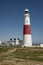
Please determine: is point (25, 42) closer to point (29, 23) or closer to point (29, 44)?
point (29, 44)

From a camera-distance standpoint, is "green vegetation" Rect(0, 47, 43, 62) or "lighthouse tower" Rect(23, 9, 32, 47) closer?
"green vegetation" Rect(0, 47, 43, 62)

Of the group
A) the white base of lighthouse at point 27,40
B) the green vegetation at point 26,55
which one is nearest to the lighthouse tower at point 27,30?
the white base of lighthouse at point 27,40

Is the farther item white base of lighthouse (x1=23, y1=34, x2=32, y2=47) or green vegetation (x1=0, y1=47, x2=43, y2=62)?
white base of lighthouse (x1=23, y1=34, x2=32, y2=47)

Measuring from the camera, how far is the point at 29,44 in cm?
8188

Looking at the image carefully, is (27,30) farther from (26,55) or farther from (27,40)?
(26,55)

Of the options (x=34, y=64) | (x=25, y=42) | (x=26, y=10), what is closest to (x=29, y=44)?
(x=25, y=42)

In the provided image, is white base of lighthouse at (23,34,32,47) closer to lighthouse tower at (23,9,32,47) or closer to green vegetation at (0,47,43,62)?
lighthouse tower at (23,9,32,47)

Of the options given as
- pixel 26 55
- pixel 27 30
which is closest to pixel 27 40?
pixel 27 30

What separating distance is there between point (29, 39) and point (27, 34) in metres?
2.62

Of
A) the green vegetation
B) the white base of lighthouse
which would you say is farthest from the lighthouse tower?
the green vegetation

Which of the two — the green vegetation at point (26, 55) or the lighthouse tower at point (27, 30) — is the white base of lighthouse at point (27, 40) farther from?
the green vegetation at point (26, 55)

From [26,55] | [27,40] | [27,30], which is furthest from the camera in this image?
[27,40]

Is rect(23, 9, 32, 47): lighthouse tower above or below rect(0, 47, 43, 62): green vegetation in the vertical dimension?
above

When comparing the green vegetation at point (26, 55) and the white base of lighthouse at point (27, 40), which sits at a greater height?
the white base of lighthouse at point (27, 40)
